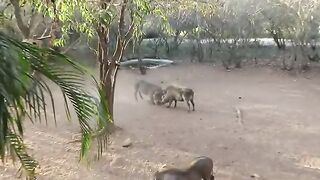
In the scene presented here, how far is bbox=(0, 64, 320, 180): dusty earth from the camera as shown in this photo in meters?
7.12

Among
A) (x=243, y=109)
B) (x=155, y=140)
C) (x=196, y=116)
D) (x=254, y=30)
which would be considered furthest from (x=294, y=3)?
(x=155, y=140)

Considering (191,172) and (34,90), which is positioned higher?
(34,90)

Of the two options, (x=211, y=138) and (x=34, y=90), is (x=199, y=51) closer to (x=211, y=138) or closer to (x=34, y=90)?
(x=211, y=138)

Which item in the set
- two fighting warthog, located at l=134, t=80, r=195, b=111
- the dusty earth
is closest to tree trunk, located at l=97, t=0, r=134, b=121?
the dusty earth

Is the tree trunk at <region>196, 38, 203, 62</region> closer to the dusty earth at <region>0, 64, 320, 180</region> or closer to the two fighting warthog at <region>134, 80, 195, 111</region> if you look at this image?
the dusty earth at <region>0, 64, 320, 180</region>

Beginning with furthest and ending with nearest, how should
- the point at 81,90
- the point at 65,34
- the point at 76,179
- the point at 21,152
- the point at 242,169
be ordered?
1. the point at 65,34
2. the point at 242,169
3. the point at 76,179
4. the point at 21,152
5. the point at 81,90

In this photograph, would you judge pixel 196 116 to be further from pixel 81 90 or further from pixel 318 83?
pixel 81 90

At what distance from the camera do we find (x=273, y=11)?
17.7 metres

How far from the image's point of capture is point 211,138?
29.6 feet

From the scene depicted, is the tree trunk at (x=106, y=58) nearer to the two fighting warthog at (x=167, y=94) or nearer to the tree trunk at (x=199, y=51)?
the two fighting warthog at (x=167, y=94)

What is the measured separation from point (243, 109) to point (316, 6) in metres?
6.26

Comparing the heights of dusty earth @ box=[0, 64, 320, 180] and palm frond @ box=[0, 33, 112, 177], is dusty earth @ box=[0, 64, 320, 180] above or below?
below

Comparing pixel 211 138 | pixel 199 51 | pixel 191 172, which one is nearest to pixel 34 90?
pixel 191 172

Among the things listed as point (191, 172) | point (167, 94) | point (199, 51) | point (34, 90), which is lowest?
point (167, 94)
